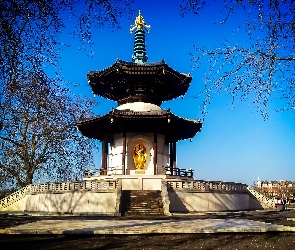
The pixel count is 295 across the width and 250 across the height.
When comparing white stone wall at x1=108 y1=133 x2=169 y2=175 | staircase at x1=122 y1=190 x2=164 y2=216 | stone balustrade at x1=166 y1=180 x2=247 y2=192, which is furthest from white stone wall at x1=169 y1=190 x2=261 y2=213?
white stone wall at x1=108 y1=133 x2=169 y2=175

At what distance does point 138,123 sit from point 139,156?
288 centimetres

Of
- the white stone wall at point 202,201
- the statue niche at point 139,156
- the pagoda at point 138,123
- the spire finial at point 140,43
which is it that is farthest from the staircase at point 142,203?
the spire finial at point 140,43

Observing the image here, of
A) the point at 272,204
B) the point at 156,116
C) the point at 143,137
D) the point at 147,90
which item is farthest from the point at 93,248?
the point at 272,204

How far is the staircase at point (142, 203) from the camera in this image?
64.4ft

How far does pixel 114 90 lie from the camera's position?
29031 millimetres

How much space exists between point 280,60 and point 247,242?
16.1 ft

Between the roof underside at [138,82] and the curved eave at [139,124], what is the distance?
9.38ft

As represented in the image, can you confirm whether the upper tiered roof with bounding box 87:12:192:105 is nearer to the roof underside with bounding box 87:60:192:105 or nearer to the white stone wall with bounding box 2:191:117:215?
the roof underside with bounding box 87:60:192:105

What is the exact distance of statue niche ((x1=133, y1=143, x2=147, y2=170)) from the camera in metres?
26.5

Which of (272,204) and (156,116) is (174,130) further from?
(272,204)

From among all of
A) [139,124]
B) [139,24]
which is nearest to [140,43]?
[139,24]

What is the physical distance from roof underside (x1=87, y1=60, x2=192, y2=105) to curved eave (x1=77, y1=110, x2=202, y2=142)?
9.38ft

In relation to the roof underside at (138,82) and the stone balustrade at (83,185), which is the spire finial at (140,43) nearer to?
the roof underside at (138,82)

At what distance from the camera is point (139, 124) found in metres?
26.0
